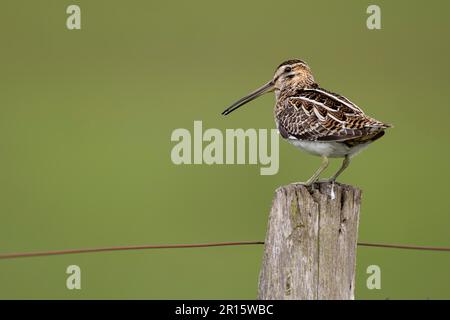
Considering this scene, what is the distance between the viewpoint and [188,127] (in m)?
14.8

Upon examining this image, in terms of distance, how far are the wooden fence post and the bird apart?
810mm

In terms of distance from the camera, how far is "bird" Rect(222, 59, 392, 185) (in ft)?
21.1

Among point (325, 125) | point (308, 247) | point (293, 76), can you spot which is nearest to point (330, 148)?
point (325, 125)

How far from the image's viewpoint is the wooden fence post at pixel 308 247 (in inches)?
203

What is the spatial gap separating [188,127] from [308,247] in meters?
9.76

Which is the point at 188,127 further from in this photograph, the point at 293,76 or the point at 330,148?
the point at 330,148

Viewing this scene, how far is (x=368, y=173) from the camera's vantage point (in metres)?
14.0

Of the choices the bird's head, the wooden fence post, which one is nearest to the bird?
the bird's head

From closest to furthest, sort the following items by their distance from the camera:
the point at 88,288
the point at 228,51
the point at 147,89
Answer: the point at 88,288 → the point at 147,89 → the point at 228,51

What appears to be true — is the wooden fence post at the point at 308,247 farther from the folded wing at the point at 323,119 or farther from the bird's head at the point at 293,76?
the bird's head at the point at 293,76

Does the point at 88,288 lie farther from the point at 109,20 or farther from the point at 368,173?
the point at 109,20

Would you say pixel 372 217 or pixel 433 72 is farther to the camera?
pixel 433 72

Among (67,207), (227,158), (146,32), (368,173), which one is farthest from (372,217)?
(146,32)

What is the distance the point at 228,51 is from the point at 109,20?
2.88 metres
